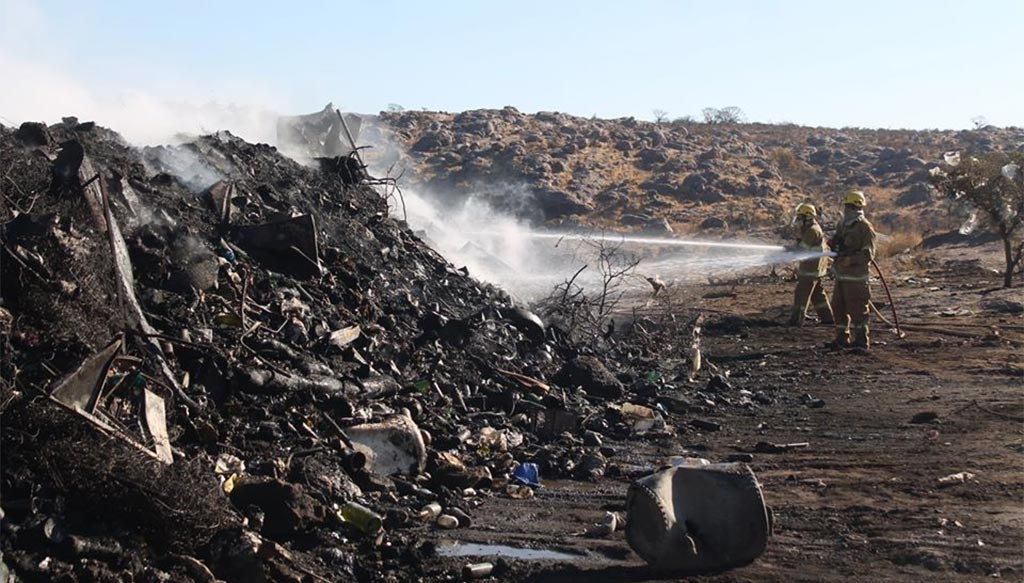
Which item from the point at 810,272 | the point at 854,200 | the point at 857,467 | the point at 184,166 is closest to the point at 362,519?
the point at 857,467

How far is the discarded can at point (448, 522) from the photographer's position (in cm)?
522

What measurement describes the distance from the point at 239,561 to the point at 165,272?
115 inches

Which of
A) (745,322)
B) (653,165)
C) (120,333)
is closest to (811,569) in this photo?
(120,333)

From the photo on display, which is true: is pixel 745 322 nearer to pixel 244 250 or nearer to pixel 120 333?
pixel 244 250

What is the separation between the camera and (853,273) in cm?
1114

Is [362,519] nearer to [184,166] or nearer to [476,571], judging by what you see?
[476,571]

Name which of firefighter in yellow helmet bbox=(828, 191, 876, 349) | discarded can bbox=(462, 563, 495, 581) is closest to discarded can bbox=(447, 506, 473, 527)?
discarded can bbox=(462, 563, 495, 581)

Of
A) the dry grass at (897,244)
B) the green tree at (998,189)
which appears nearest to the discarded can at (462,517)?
the green tree at (998,189)

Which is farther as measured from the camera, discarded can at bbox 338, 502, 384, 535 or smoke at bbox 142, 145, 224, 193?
smoke at bbox 142, 145, 224, 193

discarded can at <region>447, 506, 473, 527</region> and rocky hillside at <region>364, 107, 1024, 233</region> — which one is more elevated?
rocky hillside at <region>364, 107, 1024, 233</region>

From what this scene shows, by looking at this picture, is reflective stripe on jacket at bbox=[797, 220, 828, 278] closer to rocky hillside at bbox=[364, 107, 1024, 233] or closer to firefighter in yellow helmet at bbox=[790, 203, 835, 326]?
firefighter in yellow helmet at bbox=[790, 203, 835, 326]

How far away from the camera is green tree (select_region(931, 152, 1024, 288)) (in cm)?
1598

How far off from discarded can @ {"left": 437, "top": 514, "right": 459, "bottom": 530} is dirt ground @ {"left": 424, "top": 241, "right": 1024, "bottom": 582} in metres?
0.06

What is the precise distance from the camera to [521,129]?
41.2 m
